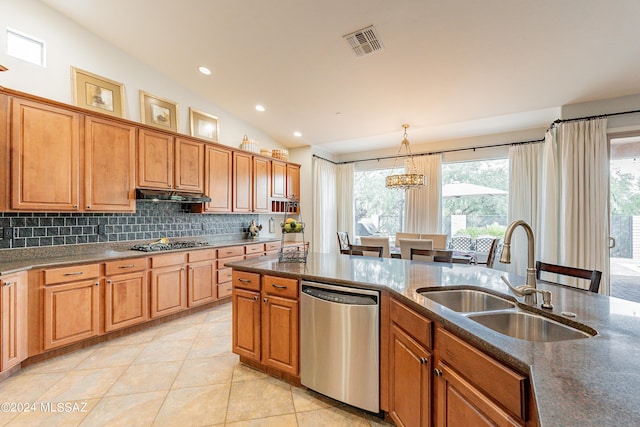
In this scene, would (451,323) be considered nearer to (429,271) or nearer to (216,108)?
(429,271)

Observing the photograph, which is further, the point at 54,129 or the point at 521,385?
the point at 54,129

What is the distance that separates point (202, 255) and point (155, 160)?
1.39 m

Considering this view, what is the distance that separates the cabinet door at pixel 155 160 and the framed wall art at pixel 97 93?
442mm

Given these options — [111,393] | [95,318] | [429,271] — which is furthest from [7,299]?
[429,271]

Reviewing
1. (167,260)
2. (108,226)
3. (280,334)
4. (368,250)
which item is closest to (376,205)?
(368,250)

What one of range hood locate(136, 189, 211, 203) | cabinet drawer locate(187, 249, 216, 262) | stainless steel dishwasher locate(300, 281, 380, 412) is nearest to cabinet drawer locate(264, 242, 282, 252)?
cabinet drawer locate(187, 249, 216, 262)

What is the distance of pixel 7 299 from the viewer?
2164mm

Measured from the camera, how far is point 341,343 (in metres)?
1.85

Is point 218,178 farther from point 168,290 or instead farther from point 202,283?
point 168,290

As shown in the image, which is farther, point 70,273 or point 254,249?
point 254,249

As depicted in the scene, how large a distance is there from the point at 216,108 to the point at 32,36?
7.22 feet

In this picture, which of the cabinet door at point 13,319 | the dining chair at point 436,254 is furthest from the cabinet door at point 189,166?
the dining chair at point 436,254

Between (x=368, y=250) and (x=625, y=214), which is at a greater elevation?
(x=625, y=214)

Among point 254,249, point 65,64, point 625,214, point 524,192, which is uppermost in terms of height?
point 65,64
